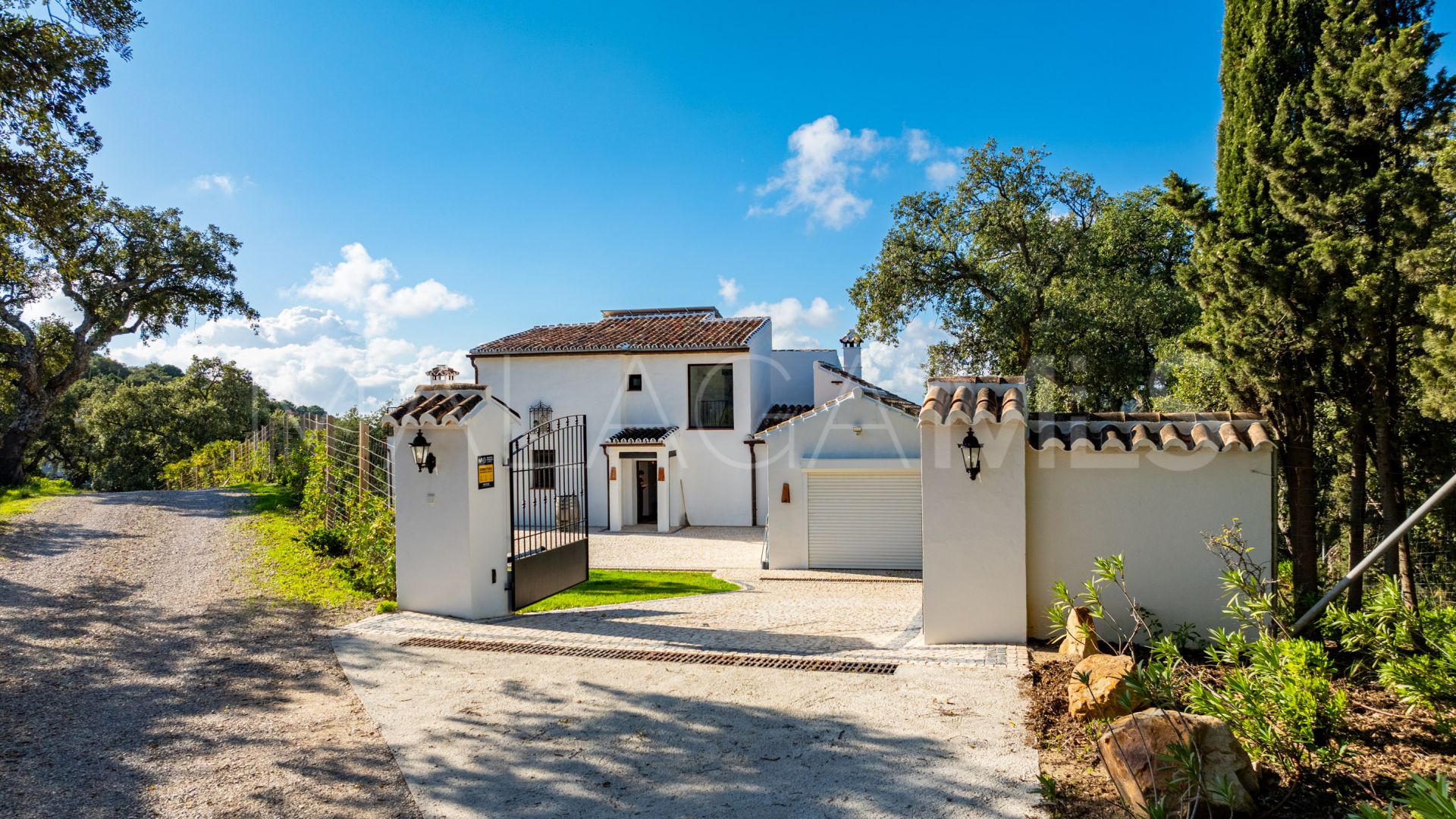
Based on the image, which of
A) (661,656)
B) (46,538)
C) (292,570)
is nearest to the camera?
(661,656)

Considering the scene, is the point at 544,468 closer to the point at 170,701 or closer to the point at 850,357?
the point at 170,701

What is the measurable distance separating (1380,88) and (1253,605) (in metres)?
5.15

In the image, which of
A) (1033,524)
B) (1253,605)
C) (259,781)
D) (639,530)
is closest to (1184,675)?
(1253,605)

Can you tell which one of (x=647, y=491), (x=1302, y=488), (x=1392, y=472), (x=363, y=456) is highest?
(x=363, y=456)

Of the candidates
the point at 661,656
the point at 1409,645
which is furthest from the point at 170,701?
the point at 1409,645

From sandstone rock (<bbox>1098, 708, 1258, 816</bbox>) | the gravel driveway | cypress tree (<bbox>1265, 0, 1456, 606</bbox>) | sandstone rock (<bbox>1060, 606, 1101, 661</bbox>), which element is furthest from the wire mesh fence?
cypress tree (<bbox>1265, 0, 1456, 606</bbox>)

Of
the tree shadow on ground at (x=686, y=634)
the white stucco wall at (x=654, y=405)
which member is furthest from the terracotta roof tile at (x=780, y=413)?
the tree shadow on ground at (x=686, y=634)

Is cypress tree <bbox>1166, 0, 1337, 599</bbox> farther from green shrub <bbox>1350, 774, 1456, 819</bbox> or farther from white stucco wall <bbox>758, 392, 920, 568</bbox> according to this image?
white stucco wall <bbox>758, 392, 920, 568</bbox>

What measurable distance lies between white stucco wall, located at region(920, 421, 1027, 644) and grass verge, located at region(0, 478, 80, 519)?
51.5ft

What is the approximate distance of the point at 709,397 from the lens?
24078 mm

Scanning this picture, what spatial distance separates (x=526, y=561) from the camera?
31.6 ft

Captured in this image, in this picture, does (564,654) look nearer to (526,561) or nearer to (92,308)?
(526,561)

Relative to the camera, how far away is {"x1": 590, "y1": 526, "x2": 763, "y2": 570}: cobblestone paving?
56.3 ft

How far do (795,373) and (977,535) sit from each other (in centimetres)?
→ 2014
